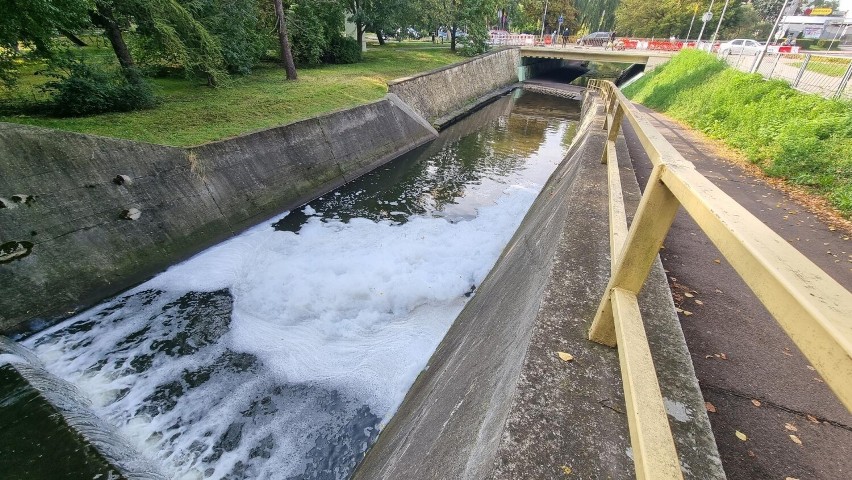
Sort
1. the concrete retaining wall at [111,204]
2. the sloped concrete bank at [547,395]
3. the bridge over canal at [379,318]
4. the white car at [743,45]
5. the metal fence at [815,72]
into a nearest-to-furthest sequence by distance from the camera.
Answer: the bridge over canal at [379,318] < the sloped concrete bank at [547,395] < the concrete retaining wall at [111,204] < the metal fence at [815,72] < the white car at [743,45]

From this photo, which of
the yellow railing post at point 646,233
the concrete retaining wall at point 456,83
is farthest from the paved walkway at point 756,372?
the concrete retaining wall at point 456,83

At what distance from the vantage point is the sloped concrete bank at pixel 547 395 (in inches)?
73.7

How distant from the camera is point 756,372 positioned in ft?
8.82

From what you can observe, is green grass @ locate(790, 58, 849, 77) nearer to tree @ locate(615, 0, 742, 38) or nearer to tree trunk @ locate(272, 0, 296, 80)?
tree trunk @ locate(272, 0, 296, 80)

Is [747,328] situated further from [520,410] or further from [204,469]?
[204,469]

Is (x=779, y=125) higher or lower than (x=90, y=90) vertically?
lower

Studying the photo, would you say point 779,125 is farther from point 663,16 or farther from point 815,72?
point 663,16

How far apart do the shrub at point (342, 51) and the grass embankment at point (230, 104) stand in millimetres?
2126

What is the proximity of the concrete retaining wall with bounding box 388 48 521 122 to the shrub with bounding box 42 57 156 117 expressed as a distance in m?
9.70

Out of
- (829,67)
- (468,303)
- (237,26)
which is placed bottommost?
(468,303)

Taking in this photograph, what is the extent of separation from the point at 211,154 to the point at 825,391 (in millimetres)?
10430

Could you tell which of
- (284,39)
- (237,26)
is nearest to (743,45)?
(284,39)

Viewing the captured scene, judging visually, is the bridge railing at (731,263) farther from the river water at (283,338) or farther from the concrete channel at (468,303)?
the river water at (283,338)

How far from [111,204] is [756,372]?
9561mm
